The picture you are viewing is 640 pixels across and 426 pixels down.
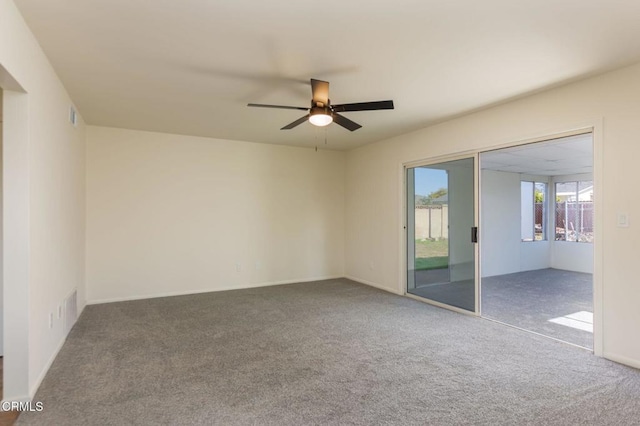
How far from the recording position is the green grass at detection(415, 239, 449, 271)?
4945 mm

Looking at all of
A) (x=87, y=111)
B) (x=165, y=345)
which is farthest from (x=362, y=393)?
(x=87, y=111)

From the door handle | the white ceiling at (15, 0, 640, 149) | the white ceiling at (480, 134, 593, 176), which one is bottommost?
the door handle

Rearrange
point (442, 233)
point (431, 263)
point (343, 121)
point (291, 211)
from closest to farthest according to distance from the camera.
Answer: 1. point (343, 121)
2. point (442, 233)
3. point (431, 263)
4. point (291, 211)

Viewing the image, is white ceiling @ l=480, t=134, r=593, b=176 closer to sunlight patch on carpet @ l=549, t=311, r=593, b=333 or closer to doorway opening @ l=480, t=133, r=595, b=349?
doorway opening @ l=480, t=133, r=595, b=349

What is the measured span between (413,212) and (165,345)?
391cm

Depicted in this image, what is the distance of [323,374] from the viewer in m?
2.78

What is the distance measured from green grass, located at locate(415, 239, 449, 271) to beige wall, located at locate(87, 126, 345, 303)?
2.00 metres

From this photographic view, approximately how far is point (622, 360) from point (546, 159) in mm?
4292

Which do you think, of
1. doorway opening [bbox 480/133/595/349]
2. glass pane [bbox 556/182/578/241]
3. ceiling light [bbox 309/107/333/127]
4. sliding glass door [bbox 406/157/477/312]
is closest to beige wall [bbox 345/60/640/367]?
sliding glass door [bbox 406/157/477/312]

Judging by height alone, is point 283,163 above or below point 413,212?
above

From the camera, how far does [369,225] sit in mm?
6336

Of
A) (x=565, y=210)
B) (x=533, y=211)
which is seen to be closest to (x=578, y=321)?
(x=533, y=211)

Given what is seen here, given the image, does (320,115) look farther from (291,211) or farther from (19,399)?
(291,211)

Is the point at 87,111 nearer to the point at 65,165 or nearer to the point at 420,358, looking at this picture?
the point at 65,165
